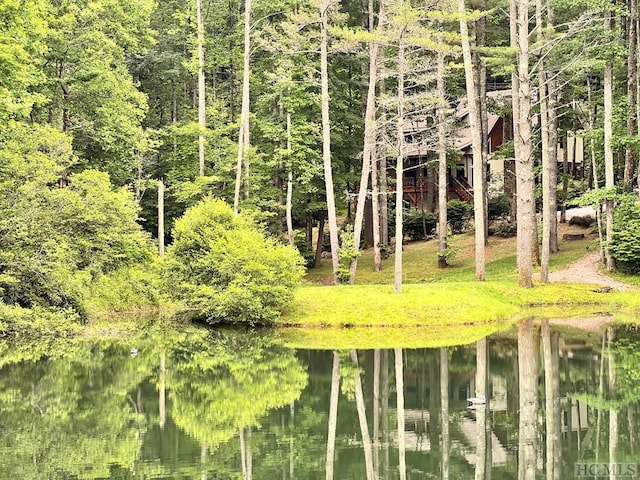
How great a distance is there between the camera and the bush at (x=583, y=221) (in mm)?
37875

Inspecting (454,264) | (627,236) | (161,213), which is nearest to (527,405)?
(627,236)

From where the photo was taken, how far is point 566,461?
31.7ft

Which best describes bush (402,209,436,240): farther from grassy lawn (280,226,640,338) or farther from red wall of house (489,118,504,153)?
grassy lawn (280,226,640,338)

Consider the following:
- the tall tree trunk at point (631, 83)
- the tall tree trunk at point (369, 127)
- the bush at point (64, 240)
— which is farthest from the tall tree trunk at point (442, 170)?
the bush at point (64, 240)

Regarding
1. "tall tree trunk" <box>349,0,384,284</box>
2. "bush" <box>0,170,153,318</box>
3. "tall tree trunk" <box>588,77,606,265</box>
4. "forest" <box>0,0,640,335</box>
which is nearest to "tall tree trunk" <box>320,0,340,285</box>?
"forest" <box>0,0,640,335</box>

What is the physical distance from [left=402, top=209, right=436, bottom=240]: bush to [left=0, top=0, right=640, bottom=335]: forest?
3.13 feet

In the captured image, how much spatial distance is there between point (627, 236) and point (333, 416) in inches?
775

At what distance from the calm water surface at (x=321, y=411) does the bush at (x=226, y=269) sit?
12.4 ft

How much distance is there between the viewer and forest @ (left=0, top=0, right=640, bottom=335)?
23283 millimetres

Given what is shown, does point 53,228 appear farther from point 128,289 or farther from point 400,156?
point 400,156

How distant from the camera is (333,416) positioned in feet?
40.2

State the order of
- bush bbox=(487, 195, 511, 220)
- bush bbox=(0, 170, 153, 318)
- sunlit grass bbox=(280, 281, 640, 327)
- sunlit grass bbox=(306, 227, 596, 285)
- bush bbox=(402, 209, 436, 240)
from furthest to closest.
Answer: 1. bush bbox=(402, 209, 436, 240)
2. bush bbox=(487, 195, 511, 220)
3. sunlit grass bbox=(306, 227, 596, 285)
4. sunlit grass bbox=(280, 281, 640, 327)
5. bush bbox=(0, 170, 153, 318)

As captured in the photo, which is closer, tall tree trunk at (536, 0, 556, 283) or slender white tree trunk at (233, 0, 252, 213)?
tall tree trunk at (536, 0, 556, 283)

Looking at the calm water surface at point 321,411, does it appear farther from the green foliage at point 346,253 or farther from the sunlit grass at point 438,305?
the green foliage at point 346,253
